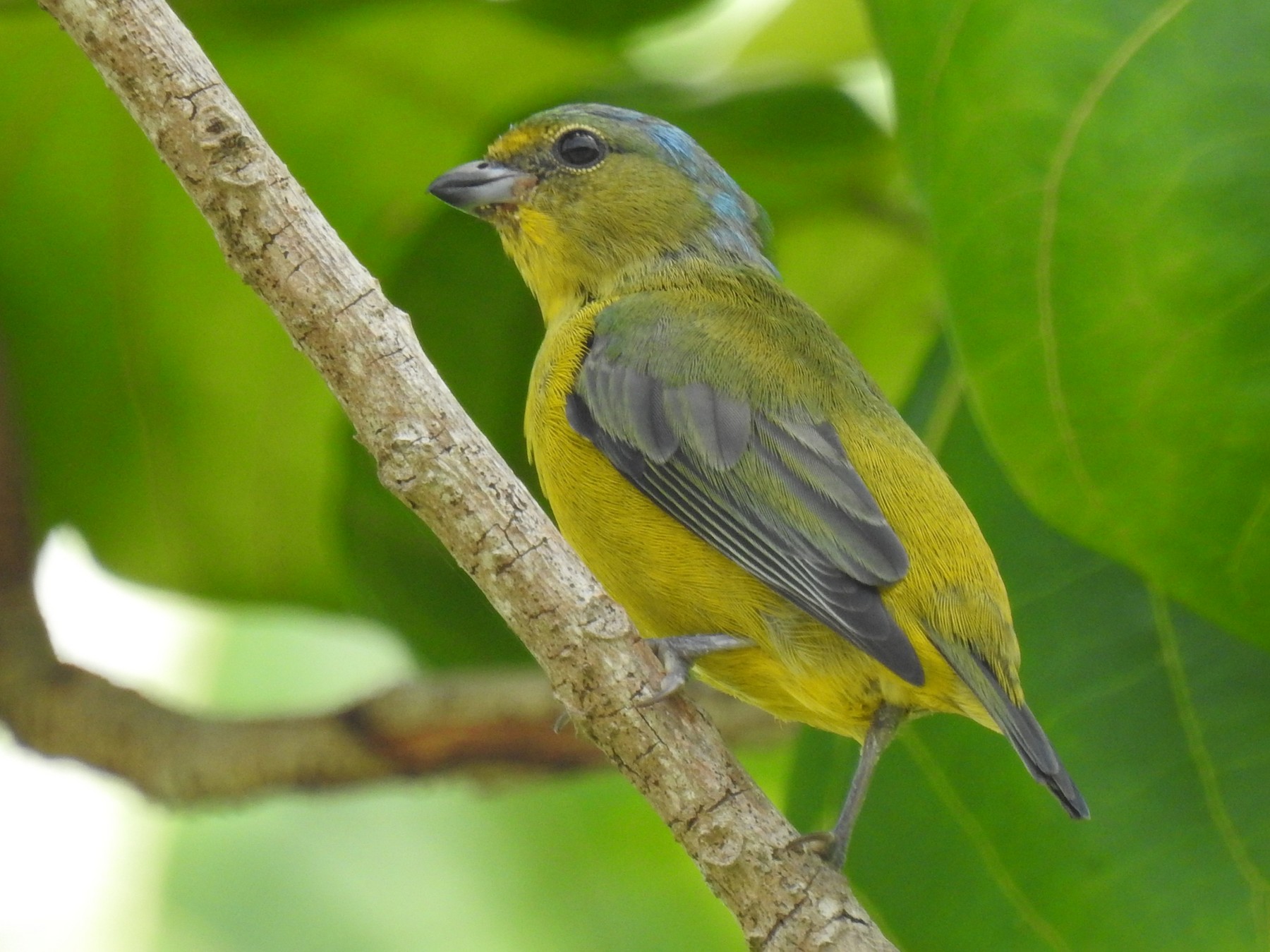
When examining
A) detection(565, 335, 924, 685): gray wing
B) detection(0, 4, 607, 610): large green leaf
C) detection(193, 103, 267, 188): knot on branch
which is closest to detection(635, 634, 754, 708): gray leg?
detection(565, 335, 924, 685): gray wing

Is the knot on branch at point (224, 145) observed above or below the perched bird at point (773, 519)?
above

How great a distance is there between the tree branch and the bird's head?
1183mm

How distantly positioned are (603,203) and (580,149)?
117 mm

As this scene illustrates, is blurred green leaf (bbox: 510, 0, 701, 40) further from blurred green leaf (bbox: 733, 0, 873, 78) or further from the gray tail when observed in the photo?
the gray tail

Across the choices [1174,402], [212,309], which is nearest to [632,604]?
[1174,402]

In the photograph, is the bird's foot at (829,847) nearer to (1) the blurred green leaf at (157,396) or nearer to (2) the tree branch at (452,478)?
(2) the tree branch at (452,478)

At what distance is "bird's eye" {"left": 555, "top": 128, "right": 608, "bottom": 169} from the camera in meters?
3.11

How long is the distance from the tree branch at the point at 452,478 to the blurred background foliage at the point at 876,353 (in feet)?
2.16

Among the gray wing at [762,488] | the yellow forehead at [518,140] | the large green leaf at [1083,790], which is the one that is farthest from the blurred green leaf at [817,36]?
the gray wing at [762,488]

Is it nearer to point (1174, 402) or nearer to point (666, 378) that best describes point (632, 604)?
point (666, 378)

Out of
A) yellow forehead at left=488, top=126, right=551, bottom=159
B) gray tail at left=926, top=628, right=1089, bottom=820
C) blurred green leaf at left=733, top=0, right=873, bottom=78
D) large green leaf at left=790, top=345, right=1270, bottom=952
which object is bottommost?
large green leaf at left=790, top=345, right=1270, bottom=952

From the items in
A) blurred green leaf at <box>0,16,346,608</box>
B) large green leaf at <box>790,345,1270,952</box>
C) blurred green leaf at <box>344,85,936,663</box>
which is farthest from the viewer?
blurred green leaf at <box>0,16,346,608</box>

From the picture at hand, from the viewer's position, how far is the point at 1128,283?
84.3 inches

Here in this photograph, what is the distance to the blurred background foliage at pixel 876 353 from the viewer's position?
7.04 ft
